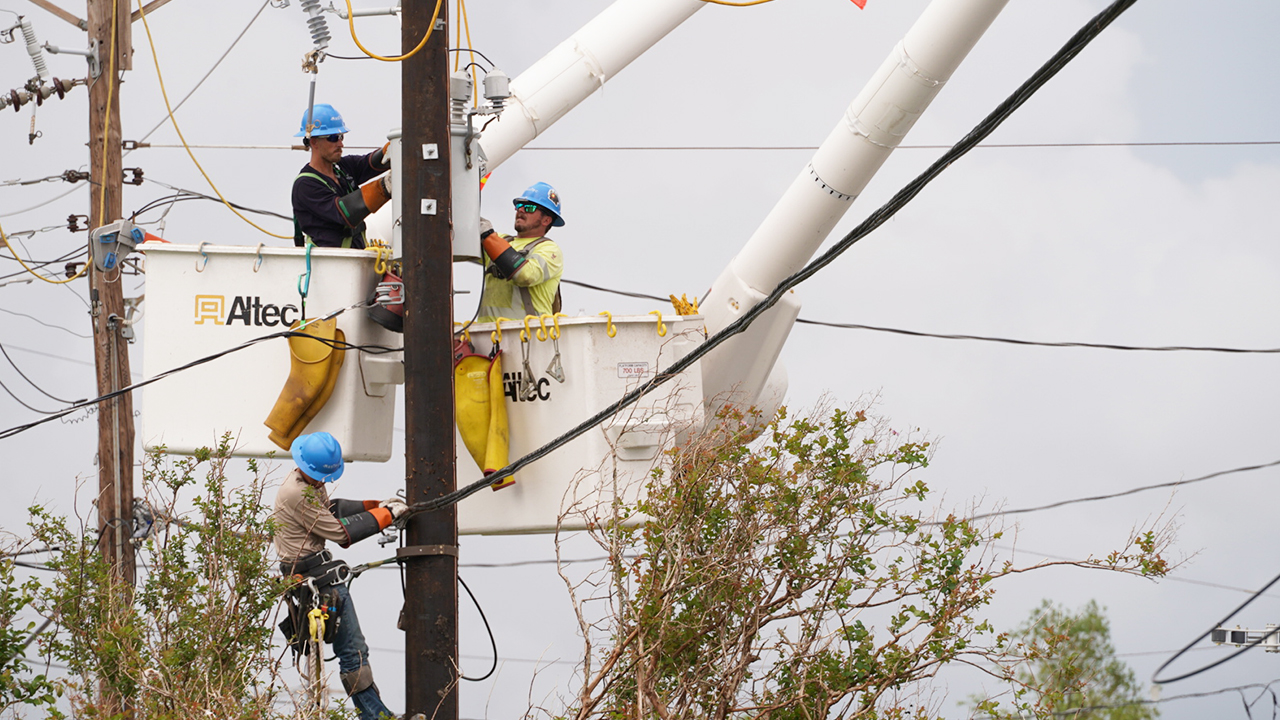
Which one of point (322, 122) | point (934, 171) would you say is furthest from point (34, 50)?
point (934, 171)

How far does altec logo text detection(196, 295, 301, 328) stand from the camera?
9008 millimetres

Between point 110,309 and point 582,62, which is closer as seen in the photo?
point 582,62

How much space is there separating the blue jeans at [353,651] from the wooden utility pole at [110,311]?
15.1 ft

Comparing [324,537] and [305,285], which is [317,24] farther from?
[324,537]

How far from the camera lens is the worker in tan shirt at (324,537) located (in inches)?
327

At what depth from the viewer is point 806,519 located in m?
8.27

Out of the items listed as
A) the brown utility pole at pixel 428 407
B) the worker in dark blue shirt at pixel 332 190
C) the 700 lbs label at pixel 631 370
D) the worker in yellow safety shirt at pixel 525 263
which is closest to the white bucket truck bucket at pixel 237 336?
the worker in dark blue shirt at pixel 332 190

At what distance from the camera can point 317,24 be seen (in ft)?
28.7

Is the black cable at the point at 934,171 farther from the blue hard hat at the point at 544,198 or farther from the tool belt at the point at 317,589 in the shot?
the blue hard hat at the point at 544,198

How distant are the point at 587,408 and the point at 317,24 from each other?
2.76m

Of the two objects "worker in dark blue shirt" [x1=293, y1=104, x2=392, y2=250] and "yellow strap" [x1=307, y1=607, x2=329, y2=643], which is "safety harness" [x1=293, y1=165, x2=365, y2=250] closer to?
"worker in dark blue shirt" [x1=293, y1=104, x2=392, y2=250]

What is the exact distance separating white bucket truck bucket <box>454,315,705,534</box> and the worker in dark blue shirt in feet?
3.32

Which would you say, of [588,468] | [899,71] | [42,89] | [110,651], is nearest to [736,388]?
[588,468]

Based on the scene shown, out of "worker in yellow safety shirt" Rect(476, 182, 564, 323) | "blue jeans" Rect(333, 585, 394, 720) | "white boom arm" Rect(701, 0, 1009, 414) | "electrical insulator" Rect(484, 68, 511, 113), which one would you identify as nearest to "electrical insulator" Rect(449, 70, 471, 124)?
"electrical insulator" Rect(484, 68, 511, 113)
